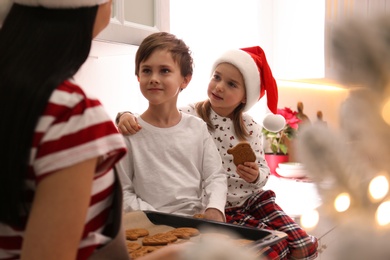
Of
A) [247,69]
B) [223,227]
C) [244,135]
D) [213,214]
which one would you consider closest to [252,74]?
[247,69]

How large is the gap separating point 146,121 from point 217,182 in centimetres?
33

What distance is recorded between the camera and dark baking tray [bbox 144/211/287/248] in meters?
0.94

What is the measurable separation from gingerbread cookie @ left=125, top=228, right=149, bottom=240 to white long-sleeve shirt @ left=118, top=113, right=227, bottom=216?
7.9 inches

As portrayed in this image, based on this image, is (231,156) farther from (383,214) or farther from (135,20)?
(383,214)

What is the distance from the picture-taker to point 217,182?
139 centimetres

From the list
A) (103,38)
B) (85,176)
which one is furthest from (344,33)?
(103,38)

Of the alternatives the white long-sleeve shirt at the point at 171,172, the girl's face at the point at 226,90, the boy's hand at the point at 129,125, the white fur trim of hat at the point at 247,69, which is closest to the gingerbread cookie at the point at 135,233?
the white long-sleeve shirt at the point at 171,172

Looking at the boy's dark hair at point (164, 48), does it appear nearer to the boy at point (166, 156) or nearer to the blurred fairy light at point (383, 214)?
the boy at point (166, 156)

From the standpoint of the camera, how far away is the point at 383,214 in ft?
0.63

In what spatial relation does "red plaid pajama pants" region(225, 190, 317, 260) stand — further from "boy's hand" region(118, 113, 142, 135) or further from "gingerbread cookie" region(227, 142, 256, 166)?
"boy's hand" region(118, 113, 142, 135)

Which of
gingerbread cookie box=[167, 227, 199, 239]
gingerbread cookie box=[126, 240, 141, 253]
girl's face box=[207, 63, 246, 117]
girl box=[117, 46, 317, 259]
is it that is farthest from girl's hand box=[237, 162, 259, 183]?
gingerbread cookie box=[126, 240, 141, 253]

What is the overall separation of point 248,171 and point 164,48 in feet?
1.74

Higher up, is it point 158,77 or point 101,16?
point 101,16

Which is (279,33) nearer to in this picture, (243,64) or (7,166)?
(243,64)
